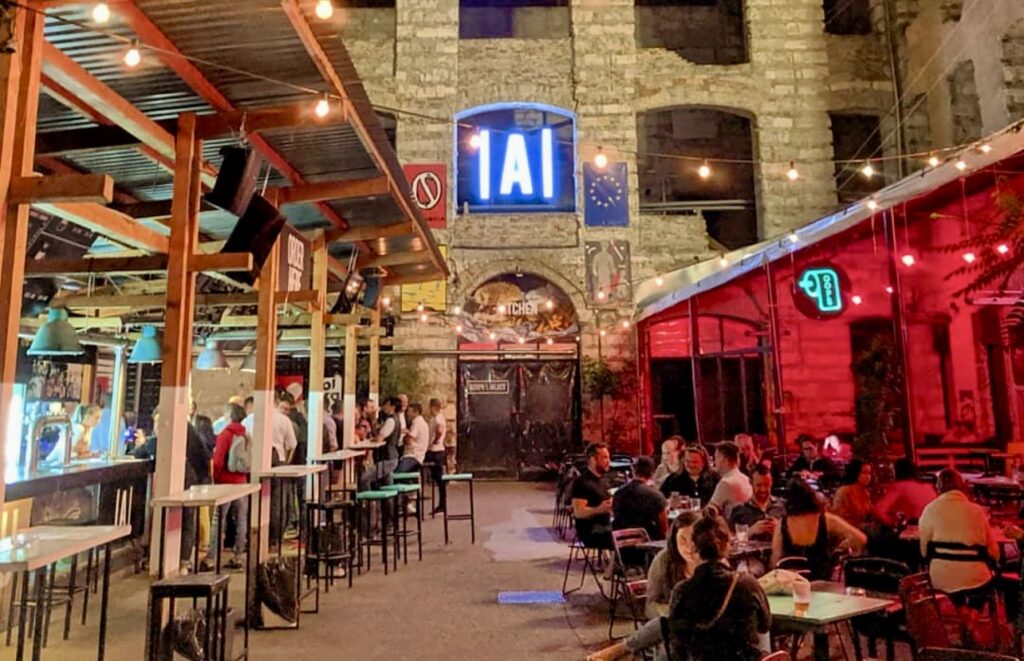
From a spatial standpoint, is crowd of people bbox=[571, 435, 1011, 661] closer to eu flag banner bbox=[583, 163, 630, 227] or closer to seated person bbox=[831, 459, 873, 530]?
seated person bbox=[831, 459, 873, 530]

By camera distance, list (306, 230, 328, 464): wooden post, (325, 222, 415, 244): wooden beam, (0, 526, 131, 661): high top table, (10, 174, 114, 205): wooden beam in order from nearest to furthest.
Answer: (0, 526, 131, 661): high top table < (10, 174, 114, 205): wooden beam < (306, 230, 328, 464): wooden post < (325, 222, 415, 244): wooden beam

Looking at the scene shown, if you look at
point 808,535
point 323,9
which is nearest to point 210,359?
point 323,9

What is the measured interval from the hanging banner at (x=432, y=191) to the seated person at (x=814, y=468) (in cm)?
782

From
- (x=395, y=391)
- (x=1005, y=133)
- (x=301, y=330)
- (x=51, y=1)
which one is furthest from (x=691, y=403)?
(x=51, y=1)

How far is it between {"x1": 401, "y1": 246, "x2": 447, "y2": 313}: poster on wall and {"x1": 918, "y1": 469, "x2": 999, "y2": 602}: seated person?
32.3 ft

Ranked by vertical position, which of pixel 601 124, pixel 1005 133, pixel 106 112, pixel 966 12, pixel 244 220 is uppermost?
pixel 966 12

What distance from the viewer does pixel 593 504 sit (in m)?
5.52

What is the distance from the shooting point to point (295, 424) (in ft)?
28.2

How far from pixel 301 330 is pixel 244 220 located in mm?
6890

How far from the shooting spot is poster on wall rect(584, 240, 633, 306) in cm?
1301

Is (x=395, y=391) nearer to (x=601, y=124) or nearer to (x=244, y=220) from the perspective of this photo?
(x=601, y=124)

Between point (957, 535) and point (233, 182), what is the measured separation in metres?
4.64

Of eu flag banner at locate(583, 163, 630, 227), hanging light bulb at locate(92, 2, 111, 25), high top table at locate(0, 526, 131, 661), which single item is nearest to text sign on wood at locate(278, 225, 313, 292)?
hanging light bulb at locate(92, 2, 111, 25)

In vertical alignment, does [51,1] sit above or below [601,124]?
below
